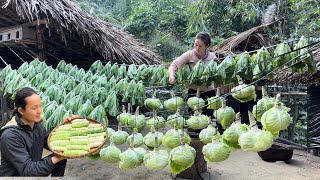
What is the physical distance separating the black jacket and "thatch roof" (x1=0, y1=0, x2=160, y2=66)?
3.48 m

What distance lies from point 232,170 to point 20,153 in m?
3.69

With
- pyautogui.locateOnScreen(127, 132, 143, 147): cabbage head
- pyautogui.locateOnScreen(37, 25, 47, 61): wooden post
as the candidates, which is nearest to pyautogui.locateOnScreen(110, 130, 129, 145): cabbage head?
pyautogui.locateOnScreen(127, 132, 143, 147): cabbage head

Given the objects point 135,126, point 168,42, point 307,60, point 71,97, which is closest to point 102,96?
point 71,97

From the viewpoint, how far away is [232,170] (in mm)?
5027

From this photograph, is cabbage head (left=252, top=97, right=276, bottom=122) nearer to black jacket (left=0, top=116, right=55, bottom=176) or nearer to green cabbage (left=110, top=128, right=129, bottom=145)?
green cabbage (left=110, top=128, right=129, bottom=145)

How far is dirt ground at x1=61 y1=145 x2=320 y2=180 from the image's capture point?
4.67 m

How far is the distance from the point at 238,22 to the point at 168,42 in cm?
273

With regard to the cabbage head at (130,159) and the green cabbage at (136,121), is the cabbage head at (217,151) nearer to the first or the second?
the cabbage head at (130,159)

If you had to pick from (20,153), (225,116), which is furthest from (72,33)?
(225,116)

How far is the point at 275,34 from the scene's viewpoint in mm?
8445

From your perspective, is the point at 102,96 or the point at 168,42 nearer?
the point at 102,96

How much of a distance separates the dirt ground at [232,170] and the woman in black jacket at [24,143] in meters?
2.36

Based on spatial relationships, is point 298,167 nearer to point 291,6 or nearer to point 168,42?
point 291,6

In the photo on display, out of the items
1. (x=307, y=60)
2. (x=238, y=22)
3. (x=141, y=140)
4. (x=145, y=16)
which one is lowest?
(x=141, y=140)
